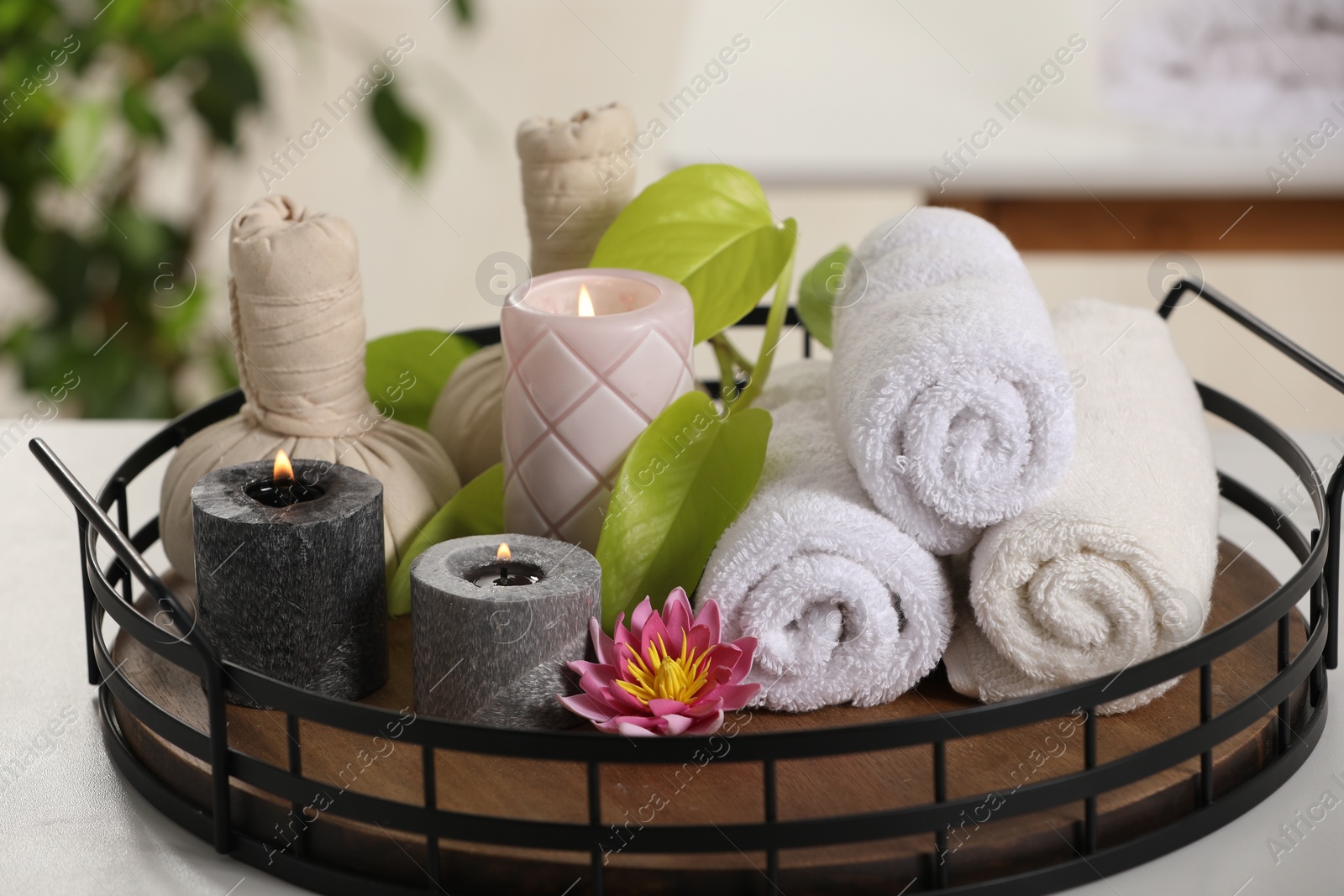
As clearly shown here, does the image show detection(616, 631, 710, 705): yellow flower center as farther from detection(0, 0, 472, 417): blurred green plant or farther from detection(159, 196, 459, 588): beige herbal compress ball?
detection(0, 0, 472, 417): blurred green plant

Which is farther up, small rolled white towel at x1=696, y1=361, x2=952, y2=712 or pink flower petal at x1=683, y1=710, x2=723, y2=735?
small rolled white towel at x1=696, y1=361, x2=952, y2=712

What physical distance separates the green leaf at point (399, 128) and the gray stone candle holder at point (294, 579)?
2.22ft

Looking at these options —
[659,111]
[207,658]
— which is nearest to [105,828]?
[207,658]

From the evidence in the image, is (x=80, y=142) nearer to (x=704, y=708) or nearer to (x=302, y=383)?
(x=302, y=383)

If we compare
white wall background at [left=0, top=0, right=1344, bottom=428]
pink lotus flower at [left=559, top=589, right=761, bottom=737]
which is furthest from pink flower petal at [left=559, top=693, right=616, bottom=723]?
white wall background at [left=0, top=0, right=1344, bottom=428]

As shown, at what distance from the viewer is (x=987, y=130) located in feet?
4.37

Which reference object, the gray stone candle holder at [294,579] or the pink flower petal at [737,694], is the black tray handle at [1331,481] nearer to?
the pink flower petal at [737,694]

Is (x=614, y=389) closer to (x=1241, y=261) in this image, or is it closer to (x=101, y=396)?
(x=101, y=396)

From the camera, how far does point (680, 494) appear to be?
1.65 ft

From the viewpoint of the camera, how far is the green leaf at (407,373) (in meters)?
0.67

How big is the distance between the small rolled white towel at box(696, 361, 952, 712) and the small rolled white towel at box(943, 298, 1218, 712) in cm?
2

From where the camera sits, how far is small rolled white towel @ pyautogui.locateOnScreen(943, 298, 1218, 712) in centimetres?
45

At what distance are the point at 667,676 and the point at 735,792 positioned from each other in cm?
4

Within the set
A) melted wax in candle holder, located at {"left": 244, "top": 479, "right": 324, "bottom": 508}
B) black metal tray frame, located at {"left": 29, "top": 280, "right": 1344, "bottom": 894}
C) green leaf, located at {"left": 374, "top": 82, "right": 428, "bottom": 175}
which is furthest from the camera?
green leaf, located at {"left": 374, "top": 82, "right": 428, "bottom": 175}
